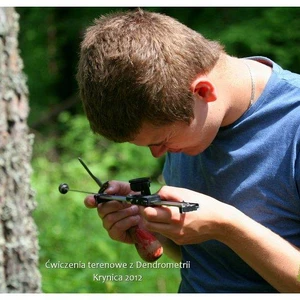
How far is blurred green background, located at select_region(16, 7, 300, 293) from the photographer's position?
3.55 meters

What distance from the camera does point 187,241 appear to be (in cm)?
181

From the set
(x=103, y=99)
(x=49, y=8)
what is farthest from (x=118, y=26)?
(x=49, y=8)

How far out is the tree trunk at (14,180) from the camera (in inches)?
96.7

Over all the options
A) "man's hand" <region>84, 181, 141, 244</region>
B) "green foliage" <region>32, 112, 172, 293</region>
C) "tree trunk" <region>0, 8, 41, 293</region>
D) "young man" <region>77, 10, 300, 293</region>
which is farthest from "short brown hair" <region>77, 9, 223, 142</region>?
"green foliage" <region>32, 112, 172, 293</region>

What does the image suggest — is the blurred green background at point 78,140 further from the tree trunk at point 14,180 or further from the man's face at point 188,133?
the man's face at point 188,133

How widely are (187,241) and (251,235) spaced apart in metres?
0.17

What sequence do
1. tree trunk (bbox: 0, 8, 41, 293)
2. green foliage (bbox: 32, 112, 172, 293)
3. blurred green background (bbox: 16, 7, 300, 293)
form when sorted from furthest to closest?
blurred green background (bbox: 16, 7, 300, 293), green foliage (bbox: 32, 112, 172, 293), tree trunk (bbox: 0, 8, 41, 293)

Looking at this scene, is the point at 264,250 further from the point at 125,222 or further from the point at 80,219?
the point at 80,219

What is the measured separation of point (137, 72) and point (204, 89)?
193mm

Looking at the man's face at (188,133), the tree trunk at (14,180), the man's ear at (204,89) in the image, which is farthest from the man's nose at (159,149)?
the tree trunk at (14,180)

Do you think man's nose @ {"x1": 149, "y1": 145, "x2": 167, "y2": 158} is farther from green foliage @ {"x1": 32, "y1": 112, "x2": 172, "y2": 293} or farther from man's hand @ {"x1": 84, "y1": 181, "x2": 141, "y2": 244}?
green foliage @ {"x1": 32, "y1": 112, "x2": 172, "y2": 293}

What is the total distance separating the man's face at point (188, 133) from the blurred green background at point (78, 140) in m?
1.02
